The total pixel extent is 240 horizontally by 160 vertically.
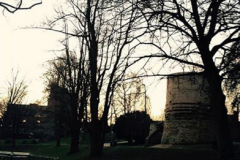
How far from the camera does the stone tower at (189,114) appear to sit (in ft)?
84.9

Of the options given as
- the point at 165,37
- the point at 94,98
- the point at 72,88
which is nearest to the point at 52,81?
the point at 72,88

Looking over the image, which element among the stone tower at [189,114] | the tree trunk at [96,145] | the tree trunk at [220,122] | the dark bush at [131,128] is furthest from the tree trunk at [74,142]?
the tree trunk at [220,122]

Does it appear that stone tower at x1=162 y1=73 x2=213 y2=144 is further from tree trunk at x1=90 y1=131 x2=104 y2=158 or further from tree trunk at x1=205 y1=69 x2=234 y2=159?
tree trunk at x1=205 y1=69 x2=234 y2=159

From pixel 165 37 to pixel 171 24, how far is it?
Answer: 590 millimetres

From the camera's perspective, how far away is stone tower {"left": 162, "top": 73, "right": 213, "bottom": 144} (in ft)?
84.9

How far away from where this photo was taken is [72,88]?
27.2 metres

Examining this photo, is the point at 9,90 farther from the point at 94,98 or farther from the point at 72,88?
the point at 94,98

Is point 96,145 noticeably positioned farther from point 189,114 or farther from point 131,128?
point 131,128

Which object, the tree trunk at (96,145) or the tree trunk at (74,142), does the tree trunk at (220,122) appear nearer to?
the tree trunk at (96,145)

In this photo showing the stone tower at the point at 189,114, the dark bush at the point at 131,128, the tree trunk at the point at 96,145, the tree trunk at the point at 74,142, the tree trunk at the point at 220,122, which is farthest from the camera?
the dark bush at the point at 131,128

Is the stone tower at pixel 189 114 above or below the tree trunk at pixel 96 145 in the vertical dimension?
above

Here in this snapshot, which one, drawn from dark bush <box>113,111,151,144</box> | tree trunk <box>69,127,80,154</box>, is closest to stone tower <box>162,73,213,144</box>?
tree trunk <box>69,127,80,154</box>

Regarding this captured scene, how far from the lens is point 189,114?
26.6 meters

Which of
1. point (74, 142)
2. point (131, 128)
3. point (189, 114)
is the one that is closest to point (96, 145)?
point (74, 142)
